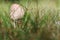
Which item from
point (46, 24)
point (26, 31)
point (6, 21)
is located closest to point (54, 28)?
point (46, 24)

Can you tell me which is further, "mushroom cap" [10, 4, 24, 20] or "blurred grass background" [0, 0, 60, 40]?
"mushroom cap" [10, 4, 24, 20]

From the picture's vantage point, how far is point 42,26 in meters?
1.39

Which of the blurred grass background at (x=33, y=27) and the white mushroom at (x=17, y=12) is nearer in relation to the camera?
the blurred grass background at (x=33, y=27)

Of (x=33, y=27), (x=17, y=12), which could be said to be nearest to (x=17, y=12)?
(x=17, y=12)

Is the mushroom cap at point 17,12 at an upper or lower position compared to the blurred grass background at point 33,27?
upper

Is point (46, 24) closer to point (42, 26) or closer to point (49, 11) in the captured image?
point (42, 26)

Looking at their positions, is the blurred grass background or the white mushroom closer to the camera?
the blurred grass background

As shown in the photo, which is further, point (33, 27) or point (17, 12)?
point (17, 12)

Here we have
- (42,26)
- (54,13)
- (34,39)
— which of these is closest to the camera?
(34,39)

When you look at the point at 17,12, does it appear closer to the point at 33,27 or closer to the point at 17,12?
the point at 17,12

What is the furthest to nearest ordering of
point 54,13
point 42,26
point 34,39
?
point 54,13 → point 42,26 → point 34,39

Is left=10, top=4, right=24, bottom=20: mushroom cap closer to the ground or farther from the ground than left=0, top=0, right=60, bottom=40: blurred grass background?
farther from the ground

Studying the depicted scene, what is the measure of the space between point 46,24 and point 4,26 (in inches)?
9.3

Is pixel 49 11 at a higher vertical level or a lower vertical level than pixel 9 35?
higher
